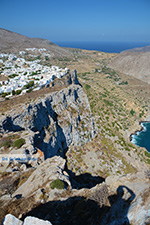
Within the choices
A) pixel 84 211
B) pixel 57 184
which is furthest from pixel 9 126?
pixel 84 211

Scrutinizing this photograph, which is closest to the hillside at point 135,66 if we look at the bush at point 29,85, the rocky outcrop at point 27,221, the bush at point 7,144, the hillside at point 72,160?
the hillside at point 72,160

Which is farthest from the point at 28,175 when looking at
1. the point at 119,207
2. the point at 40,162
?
the point at 119,207

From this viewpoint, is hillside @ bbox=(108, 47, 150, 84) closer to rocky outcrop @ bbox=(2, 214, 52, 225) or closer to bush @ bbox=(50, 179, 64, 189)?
bush @ bbox=(50, 179, 64, 189)

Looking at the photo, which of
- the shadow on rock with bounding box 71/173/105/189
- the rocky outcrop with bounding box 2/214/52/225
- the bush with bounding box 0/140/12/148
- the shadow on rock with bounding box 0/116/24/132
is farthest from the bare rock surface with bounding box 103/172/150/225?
the shadow on rock with bounding box 0/116/24/132

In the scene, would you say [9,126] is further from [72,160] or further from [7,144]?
[72,160]

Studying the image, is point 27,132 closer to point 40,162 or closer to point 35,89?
point 40,162
